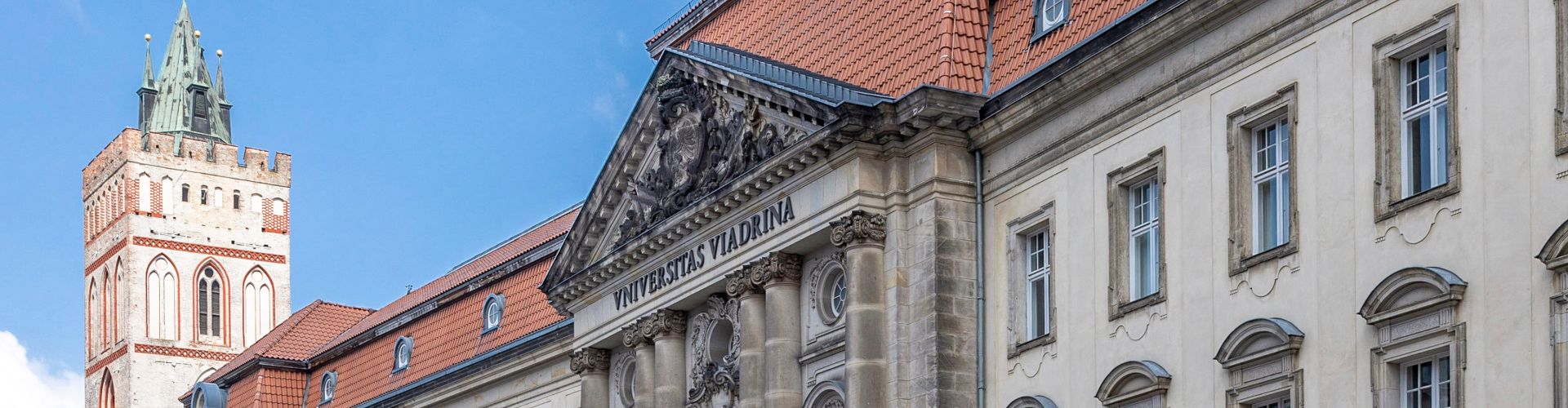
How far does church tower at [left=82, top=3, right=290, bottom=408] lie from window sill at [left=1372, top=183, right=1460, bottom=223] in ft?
337

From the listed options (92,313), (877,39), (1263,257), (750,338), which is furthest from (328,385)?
(92,313)

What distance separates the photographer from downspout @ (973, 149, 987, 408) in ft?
110

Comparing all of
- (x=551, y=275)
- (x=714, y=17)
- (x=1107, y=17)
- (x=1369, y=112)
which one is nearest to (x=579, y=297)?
(x=551, y=275)

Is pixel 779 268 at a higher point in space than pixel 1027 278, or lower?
higher

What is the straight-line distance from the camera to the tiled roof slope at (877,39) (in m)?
34.5

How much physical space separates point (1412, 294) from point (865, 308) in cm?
1099

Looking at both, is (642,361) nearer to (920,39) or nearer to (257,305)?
(920,39)

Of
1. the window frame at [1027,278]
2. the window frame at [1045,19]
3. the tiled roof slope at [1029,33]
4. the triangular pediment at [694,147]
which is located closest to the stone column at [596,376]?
the triangular pediment at [694,147]

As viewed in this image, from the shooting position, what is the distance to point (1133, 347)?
30047mm

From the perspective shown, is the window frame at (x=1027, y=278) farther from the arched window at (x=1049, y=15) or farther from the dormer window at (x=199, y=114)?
the dormer window at (x=199, y=114)

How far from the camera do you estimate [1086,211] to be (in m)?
31.7

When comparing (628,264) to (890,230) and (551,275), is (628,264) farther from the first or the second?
(890,230)

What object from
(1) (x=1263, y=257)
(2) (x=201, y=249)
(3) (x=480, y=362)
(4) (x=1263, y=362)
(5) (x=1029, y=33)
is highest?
(2) (x=201, y=249)

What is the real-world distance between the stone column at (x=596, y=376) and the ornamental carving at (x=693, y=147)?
9.69 ft
